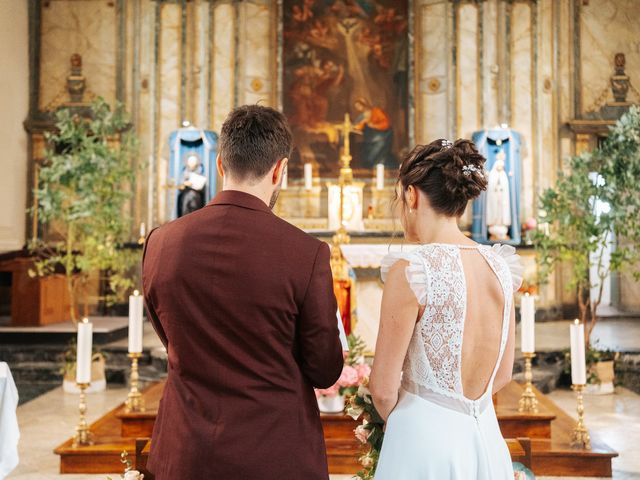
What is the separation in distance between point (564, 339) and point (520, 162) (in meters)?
3.33

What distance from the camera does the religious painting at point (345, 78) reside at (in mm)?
11586

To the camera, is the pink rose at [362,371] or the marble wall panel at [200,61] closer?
the pink rose at [362,371]

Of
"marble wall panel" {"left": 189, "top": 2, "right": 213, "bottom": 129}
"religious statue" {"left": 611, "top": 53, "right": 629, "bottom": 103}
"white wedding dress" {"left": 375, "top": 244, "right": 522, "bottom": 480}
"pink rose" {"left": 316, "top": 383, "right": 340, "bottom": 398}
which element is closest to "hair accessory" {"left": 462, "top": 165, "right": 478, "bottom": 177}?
"white wedding dress" {"left": 375, "top": 244, "right": 522, "bottom": 480}

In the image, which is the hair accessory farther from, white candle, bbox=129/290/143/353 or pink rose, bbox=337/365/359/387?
white candle, bbox=129/290/143/353

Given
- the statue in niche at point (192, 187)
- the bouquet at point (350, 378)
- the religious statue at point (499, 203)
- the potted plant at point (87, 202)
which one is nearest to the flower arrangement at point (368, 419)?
the bouquet at point (350, 378)

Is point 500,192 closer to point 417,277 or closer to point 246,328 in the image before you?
point 417,277

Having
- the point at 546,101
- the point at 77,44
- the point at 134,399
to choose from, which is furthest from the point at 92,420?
the point at 546,101

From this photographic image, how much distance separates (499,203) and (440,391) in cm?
907

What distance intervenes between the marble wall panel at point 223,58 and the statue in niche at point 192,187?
3.64 ft

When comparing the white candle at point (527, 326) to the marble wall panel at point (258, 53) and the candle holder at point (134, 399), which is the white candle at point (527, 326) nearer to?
the candle holder at point (134, 399)

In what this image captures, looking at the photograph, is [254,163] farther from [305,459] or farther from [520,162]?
[520,162]

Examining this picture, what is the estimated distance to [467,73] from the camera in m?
A: 11.5

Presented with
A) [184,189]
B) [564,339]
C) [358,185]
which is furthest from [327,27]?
[564,339]

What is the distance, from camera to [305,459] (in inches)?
65.7
